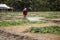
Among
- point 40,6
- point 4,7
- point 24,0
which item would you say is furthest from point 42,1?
point 4,7

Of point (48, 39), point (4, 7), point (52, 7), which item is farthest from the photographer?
point (52, 7)

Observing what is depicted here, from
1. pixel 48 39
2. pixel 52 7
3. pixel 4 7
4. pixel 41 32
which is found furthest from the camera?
pixel 52 7

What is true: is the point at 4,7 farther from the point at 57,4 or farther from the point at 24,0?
the point at 57,4

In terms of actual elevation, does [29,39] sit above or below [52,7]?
above

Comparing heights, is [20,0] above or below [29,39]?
below

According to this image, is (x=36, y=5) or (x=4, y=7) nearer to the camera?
(x=4, y=7)

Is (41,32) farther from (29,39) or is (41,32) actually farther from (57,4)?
(57,4)

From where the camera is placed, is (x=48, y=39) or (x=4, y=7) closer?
(x=48, y=39)

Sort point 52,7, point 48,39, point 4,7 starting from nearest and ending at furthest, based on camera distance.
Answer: point 48,39 → point 4,7 → point 52,7

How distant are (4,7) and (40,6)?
11.5 m

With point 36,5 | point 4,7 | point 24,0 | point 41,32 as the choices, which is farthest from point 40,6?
point 41,32

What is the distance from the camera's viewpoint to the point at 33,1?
59.8 metres

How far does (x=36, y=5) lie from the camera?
5947 cm

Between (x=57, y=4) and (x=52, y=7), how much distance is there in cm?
261
